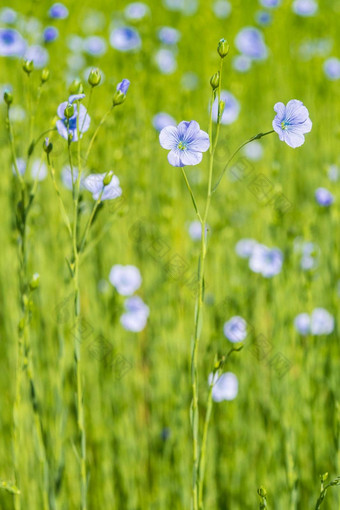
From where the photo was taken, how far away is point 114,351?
173 centimetres

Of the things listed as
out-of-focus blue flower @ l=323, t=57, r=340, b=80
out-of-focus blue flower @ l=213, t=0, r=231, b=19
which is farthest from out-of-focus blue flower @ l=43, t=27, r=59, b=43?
out-of-focus blue flower @ l=213, t=0, r=231, b=19

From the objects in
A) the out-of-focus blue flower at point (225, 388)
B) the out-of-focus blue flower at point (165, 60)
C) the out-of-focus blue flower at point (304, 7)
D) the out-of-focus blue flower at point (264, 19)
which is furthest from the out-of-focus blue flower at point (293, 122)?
the out-of-focus blue flower at point (304, 7)

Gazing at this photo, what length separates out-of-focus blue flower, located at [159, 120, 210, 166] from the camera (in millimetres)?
792

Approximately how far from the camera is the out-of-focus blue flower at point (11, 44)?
2.45 metres

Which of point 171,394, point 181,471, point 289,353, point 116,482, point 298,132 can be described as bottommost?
point 116,482

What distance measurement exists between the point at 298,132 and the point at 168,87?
10.1 ft

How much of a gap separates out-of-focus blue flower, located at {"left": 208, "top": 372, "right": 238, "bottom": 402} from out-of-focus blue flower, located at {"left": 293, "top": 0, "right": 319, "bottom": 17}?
2.73 meters

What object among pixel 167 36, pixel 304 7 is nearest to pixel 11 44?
pixel 167 36

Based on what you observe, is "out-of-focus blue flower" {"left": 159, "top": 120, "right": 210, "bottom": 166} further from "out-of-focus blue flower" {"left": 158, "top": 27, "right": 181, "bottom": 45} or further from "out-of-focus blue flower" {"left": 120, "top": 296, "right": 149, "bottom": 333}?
"out-of-focus blue flower" {"left": 158, "top": 27, "right": 181, "bottom": 45}

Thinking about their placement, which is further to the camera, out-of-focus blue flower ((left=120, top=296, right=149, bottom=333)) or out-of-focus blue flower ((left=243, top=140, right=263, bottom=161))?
out-of-focus blue flower ((left=243, top=140, right=263, bottom=161))

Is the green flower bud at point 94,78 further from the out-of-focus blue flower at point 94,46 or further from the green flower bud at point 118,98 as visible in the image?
the out-of-focus blue flower at point 94,46

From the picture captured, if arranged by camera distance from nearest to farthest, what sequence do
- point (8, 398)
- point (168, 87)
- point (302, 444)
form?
point (302, 444)
point (8, 398)
point (168, 87)

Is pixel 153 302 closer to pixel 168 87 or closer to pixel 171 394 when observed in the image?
pixel 171 394

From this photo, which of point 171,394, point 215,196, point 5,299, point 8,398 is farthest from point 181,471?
point 215,196
